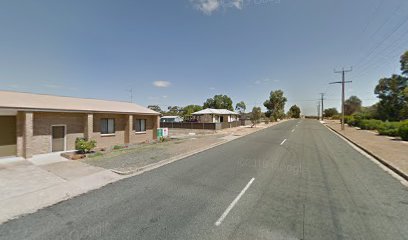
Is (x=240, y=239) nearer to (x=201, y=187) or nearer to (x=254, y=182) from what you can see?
(x=201, y=187)

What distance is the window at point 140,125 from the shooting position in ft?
60.5

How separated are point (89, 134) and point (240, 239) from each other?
1346 centimetres

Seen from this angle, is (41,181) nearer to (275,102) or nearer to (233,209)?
(233,209)

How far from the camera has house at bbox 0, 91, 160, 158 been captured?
10406mm

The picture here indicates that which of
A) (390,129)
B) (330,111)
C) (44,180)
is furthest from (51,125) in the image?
(330,111)

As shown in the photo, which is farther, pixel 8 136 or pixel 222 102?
pixel 222 102

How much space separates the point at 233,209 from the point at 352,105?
9668cm

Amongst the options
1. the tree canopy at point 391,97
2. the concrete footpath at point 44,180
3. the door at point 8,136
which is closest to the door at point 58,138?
the door at point 8,136

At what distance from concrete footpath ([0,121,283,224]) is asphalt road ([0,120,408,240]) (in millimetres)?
575

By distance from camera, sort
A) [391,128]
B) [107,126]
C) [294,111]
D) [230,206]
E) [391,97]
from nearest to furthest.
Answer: [230,206] < [107,126] < [391,128] < [391,97] < [294,111]

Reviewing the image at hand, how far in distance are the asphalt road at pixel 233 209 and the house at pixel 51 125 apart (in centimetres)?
856

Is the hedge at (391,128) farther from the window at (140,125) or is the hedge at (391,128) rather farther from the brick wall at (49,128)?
the brick wall at (49,128)

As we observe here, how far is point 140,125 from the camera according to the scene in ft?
62.0

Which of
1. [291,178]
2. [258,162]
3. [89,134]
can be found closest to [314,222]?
[291,178]
